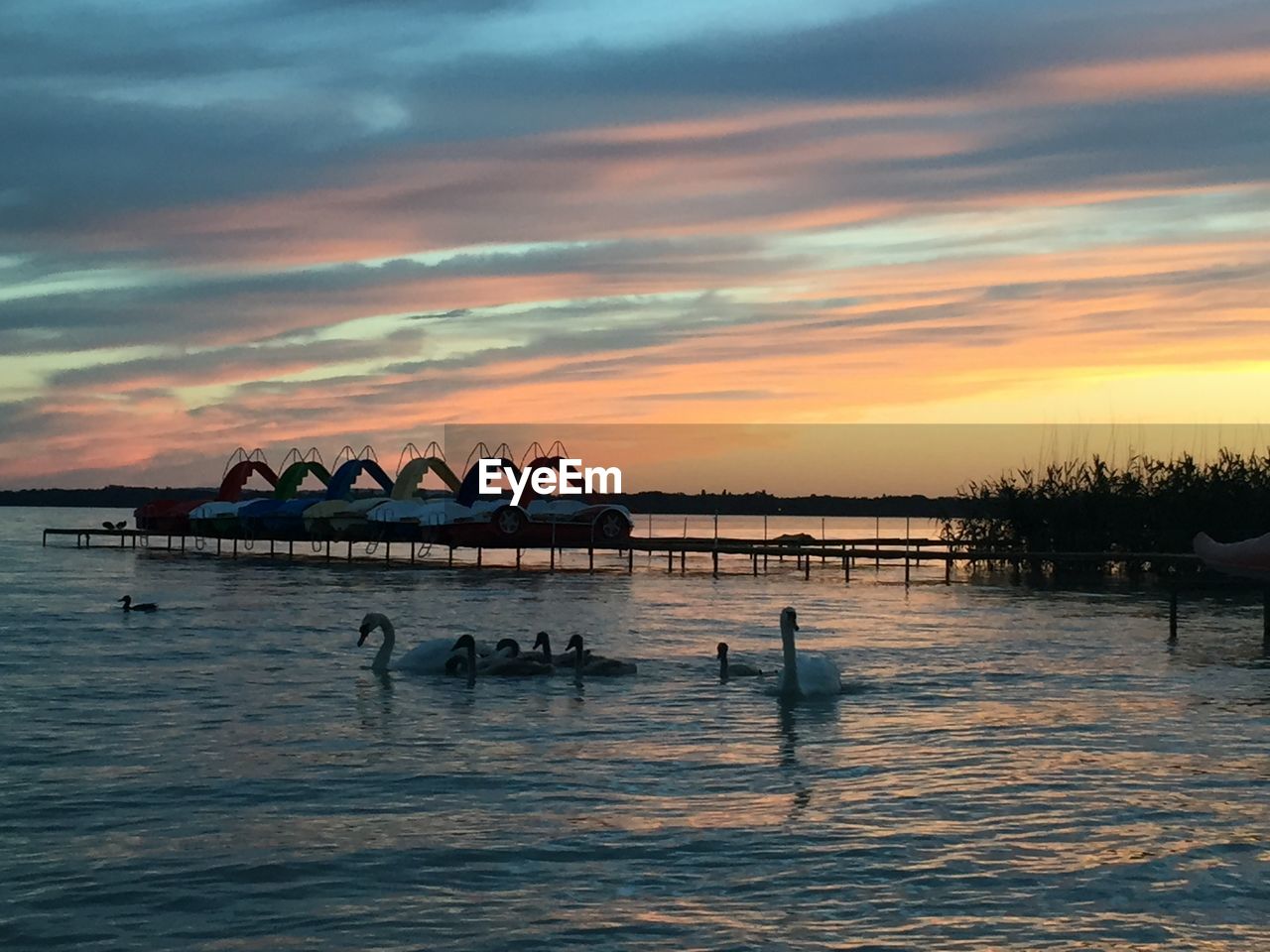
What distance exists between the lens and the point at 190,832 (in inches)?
420

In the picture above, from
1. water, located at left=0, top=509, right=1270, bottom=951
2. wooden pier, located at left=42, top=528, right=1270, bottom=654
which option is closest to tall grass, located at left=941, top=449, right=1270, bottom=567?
wooden pier, located at left=42, top=528, right=1270, bottom=654

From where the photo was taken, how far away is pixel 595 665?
20.5m

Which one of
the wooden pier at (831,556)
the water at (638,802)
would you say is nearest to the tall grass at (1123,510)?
the wooden pier at (831,556)

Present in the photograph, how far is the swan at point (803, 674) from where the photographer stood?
17938mm

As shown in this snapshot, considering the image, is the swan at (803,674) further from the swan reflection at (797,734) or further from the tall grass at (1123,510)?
the tall grass at (1123,510)

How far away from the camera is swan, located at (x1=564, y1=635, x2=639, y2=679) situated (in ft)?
67.1

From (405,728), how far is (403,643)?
10326 millimetres

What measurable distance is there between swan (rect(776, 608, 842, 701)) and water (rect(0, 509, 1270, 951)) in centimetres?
27

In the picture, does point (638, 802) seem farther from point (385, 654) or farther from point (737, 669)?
point (385, 654)

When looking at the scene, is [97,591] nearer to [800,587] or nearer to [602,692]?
[800,587]

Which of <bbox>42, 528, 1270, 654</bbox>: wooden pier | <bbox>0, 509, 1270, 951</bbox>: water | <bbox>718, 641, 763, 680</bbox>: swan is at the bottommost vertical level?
<bbox>0, 509, 1270, 951</bbox>: water

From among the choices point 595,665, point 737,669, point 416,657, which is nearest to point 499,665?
point 595,665

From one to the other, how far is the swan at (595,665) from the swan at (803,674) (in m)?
2.69

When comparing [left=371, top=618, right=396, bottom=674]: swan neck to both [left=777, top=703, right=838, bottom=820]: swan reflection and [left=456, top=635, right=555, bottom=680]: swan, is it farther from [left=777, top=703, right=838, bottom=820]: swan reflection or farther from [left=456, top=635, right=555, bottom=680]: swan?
[left=777, top=703, right=838, bottom=820]: swan reflection
